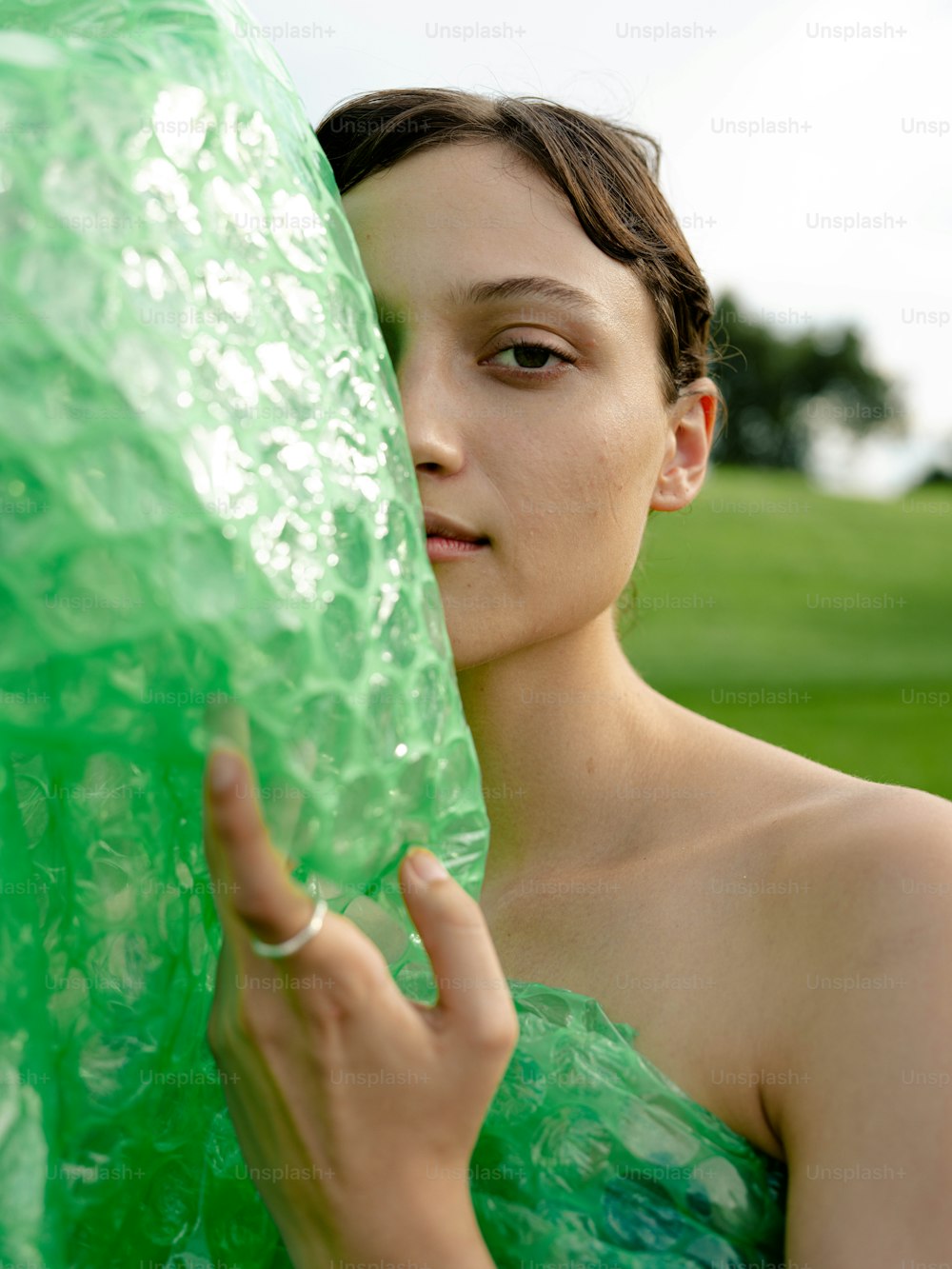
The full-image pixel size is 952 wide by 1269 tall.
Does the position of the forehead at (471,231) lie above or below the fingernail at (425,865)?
above

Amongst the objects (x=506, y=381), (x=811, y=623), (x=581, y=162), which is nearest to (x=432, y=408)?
(x=506, y=381)

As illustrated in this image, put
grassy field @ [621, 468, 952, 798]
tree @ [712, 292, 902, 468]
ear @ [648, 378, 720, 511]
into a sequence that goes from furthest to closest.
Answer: tree @ [712, 292, 902, 468] < grassy field @ [621, 468, 952, 798] < ear @ [648, 378, 720, 511]

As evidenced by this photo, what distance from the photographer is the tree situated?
26.2 metres

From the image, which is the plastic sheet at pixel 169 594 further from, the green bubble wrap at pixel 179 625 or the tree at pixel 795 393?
the tree at pixel 795 393

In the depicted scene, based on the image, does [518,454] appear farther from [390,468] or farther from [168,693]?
[168,693]

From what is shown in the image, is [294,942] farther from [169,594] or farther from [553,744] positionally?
[553,744]

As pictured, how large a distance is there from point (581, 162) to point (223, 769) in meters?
0.79

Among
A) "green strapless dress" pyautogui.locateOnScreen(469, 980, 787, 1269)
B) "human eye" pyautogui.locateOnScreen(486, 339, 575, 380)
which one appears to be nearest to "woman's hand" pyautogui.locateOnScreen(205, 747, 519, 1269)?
"green strapless dress" pyautogui.locateOnScreen(469, 980, 787, 1269)

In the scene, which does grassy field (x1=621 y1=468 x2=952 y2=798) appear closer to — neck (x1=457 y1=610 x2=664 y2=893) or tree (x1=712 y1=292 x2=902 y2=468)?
neck (x1=457 y1=610 x2=664 y2=893)

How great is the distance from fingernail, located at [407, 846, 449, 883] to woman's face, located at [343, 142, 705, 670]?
0.35 m

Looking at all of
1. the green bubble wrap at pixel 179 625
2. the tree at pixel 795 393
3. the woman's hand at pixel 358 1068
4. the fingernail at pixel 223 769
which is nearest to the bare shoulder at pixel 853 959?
the green bubble wrap at pixel 179 625

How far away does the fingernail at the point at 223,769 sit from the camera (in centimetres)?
64

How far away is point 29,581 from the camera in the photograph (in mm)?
642

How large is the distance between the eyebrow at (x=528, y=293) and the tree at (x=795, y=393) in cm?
2359
